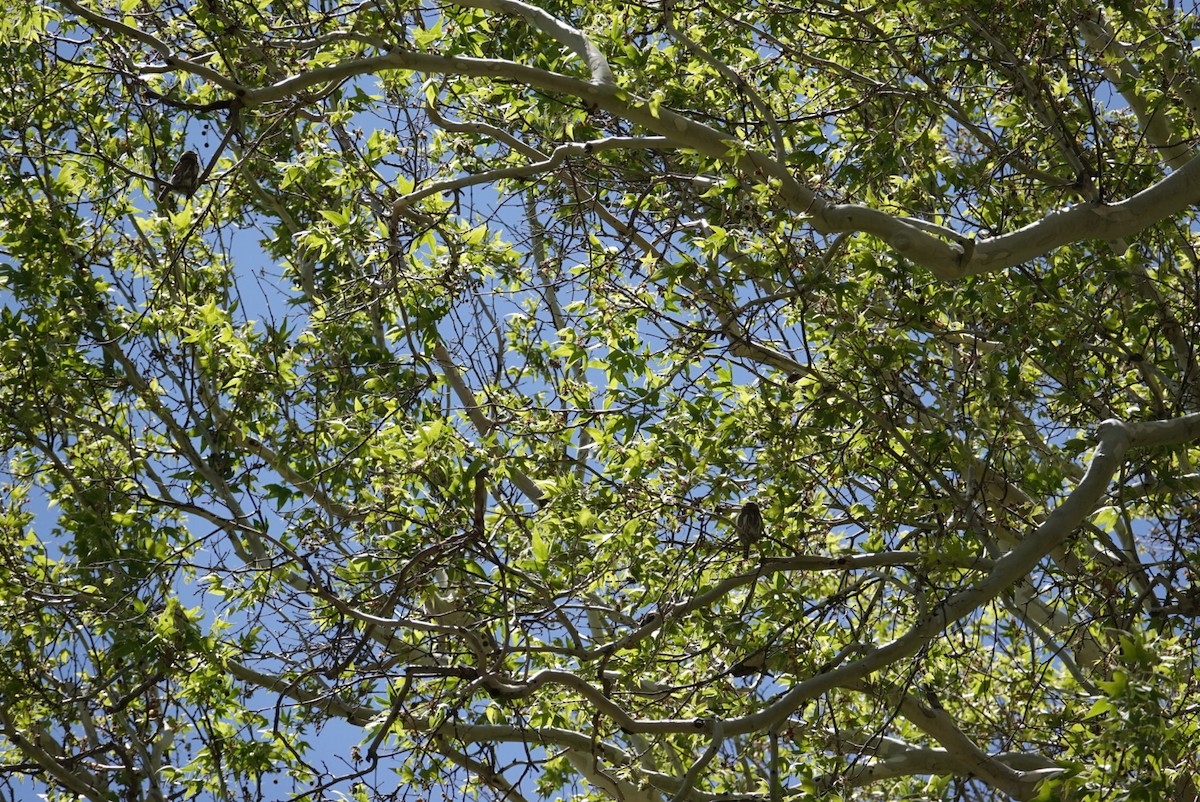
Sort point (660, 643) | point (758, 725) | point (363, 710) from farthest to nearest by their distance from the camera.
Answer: point (363, 710) < point (660, 643) < point (758, 725)

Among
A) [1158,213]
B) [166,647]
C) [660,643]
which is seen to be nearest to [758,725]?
[660,643]

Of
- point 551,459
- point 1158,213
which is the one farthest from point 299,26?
point 1158,213

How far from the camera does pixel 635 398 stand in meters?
6.45

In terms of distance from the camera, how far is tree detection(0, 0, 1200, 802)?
5383 mm

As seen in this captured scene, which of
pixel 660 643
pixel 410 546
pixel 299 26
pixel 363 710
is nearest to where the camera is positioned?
pixel 299 26

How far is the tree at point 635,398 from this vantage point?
5.38 m

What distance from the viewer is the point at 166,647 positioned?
6.39m

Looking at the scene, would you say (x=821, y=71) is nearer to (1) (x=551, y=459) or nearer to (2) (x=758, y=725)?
(1) (x=551, y=459)

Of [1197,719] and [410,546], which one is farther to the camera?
[410,546]

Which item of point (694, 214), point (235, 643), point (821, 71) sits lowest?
point (235, 643)

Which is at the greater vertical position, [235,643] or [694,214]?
[694,214]

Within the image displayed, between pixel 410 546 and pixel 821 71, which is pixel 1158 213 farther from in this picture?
pixel 410 546

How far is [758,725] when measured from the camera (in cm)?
484

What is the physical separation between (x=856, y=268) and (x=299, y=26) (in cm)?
303
